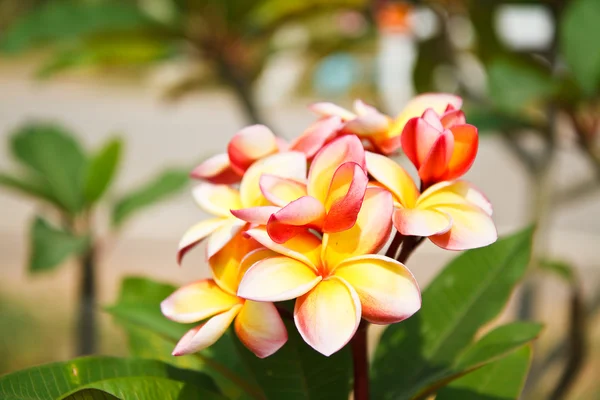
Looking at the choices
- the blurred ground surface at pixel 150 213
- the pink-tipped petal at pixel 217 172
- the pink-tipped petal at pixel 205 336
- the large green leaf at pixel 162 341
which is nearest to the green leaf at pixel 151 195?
the blurred ground surface at pixel 150 213

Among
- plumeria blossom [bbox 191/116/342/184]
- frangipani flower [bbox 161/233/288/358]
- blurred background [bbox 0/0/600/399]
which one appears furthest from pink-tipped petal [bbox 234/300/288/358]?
blurred background [bbox 0/0/600/399]

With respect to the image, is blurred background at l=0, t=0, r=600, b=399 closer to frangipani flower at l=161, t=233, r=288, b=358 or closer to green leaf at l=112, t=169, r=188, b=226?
green leaf at l=112, t=169, r=188, b=226

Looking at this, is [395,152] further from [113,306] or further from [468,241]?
[113,306]

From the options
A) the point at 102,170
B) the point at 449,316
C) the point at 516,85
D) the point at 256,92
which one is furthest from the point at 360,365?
the point at 256,92

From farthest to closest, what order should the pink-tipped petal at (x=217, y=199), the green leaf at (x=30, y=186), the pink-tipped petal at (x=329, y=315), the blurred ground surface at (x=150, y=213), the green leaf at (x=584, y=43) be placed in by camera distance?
the blurred ground surface at (x=150, y=213) < the green leaf at (x=30, y=186) < the green leaf at (x=584, y=43) < the pink-tipped petal at (x=217, y=199) < the pink-tipped petal at (x=329, y=315)

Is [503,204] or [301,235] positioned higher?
[301,235]

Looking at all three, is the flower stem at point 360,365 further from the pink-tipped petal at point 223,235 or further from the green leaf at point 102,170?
the green leaf at point 102,170

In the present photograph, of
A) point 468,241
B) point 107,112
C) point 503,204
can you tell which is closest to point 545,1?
point 468,241

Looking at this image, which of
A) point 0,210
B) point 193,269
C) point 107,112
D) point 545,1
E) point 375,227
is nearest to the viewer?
point 375,227
